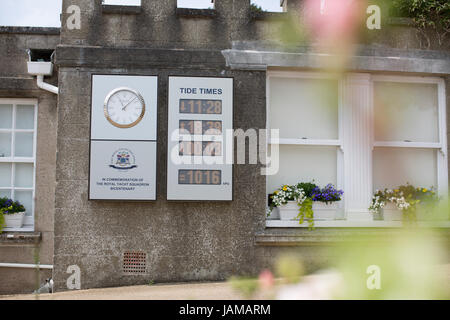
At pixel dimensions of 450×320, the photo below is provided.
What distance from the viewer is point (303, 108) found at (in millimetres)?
6312

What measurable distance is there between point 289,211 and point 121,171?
2.34 meters

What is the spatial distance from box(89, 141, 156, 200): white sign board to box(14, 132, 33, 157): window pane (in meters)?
1.85

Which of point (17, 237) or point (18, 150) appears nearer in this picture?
point (17, 237)

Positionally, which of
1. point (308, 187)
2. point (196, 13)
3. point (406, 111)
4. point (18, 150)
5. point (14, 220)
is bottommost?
point (14, 220)

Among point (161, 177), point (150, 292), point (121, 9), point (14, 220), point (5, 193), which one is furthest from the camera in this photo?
point (5, 193)

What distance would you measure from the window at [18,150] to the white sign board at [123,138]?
1.78 m

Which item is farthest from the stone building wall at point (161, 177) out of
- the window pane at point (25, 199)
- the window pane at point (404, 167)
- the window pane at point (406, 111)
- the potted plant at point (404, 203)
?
the window pane at point (406, 111)

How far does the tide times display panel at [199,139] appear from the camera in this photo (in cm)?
Result: 575

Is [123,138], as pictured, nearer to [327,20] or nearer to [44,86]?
[44,86]

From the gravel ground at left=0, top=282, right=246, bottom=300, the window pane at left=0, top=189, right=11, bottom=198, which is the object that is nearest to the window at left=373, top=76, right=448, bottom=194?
the gravel ground at left=0, top=282, right=246, bottom=300

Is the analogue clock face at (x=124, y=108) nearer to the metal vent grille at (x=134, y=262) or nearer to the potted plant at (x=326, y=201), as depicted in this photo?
the metal vent grille at (x=134, y=262)

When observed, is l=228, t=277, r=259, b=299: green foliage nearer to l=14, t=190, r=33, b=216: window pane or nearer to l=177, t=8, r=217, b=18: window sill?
l=177, t=8, r=217, b=18: window sill

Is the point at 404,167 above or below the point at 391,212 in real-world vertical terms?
above

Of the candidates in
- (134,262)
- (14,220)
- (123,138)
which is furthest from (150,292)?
(14,220)
